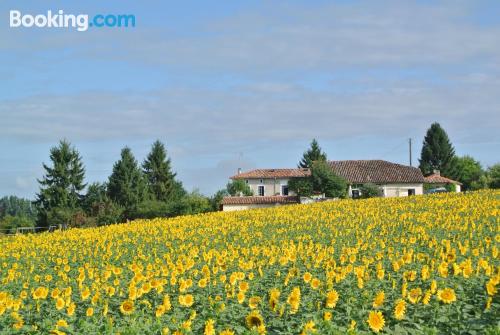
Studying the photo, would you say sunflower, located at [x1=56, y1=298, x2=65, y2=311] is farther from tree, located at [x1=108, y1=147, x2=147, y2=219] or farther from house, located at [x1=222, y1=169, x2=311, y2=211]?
house, located at [x1=222, y1=169, x2=311, y2=211]

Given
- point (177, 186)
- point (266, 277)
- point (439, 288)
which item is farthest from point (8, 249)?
point (177, 186)

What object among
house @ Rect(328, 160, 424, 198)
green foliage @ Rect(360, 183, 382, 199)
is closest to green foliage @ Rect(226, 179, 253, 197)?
house @ Rect(328, 160, 424, 198)

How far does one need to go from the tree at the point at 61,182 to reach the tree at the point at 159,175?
8.29 m

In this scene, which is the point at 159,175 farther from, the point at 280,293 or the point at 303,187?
the point at 280,293

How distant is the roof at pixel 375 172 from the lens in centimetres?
6438

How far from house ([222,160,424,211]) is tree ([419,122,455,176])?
18.7 metres

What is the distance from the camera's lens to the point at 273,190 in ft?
227

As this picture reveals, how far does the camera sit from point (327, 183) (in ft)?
181

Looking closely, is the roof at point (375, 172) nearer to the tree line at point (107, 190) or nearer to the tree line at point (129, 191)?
the tree line at point (129, 191)

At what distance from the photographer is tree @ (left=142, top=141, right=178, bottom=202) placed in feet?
224

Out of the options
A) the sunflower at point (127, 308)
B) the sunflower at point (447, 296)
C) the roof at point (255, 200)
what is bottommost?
the sunflower at point (127, 308)

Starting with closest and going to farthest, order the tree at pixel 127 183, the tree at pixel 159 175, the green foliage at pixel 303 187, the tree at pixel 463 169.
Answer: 1. the green foliage at pixel 303 187
2. the tree at pixel 127 183
3. the tree at pixel 159 175
4. the tree at pixel 463 169

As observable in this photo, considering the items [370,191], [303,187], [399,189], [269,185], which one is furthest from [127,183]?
[399,189]

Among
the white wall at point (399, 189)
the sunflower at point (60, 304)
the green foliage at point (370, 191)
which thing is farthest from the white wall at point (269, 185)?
the sunflower at point (60, 304)
